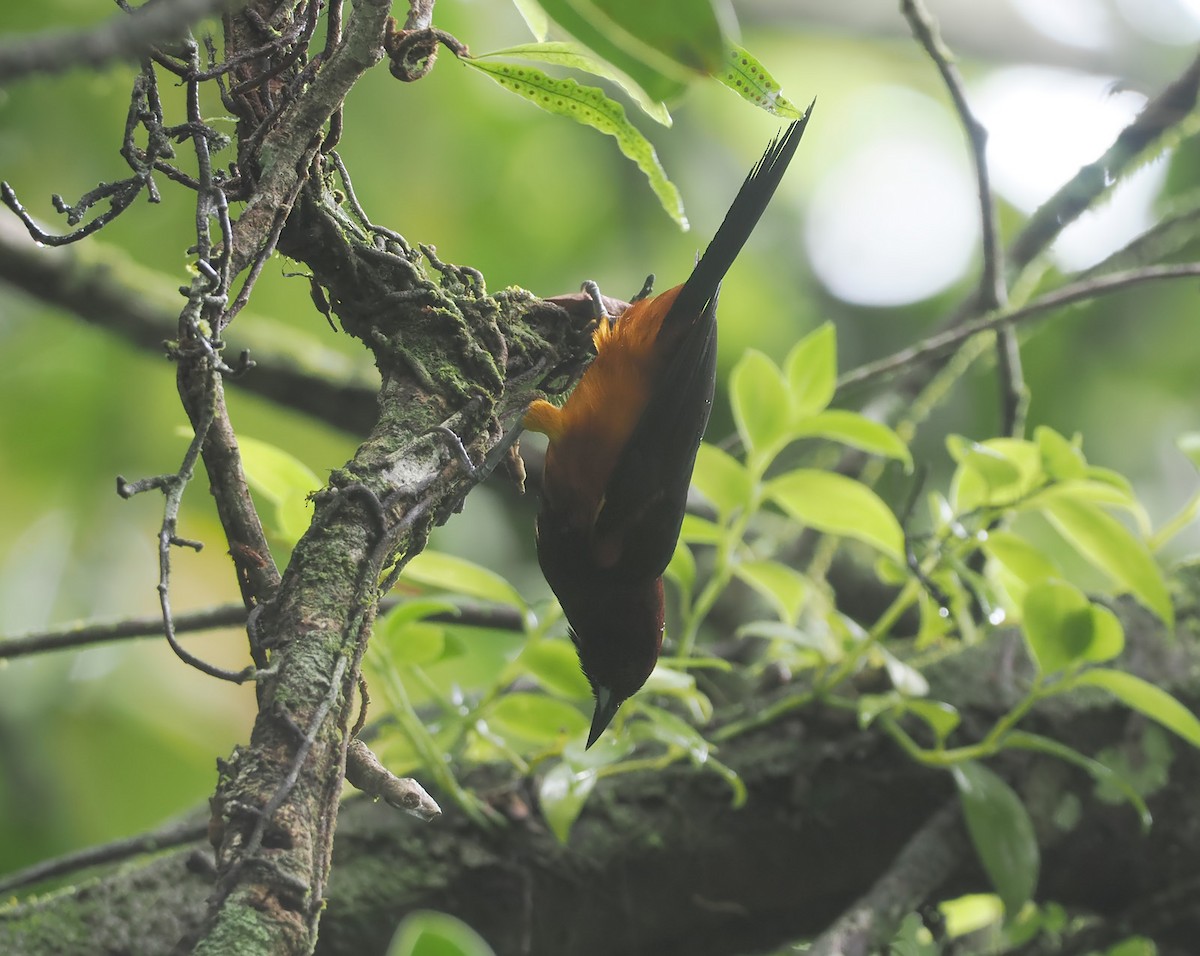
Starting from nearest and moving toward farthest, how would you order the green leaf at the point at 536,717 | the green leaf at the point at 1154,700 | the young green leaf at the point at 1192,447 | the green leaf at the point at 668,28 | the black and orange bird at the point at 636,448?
the green leaf at the point at 668,28 < the green leaf at the point at 1154,700 < the green leaf at the point at 536,717 < the black and orange bird at the point at 636,448 < the young green leaf at the point at 1192,447

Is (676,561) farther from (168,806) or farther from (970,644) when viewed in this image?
(168,806)

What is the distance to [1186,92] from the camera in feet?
8.64

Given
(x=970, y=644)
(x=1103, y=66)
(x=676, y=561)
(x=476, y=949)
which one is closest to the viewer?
(x=476, y=949)

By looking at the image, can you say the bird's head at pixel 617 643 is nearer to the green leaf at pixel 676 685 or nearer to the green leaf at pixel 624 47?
the green leaf at pixel 676 685

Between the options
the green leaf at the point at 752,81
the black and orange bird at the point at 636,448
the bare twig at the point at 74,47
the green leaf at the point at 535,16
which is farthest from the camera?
the black and orange bird at the point at 636,448

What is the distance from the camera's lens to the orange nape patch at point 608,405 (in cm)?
228

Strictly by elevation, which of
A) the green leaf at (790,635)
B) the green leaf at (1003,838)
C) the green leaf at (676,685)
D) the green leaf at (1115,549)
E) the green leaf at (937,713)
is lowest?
the green leaf at (1003,838)

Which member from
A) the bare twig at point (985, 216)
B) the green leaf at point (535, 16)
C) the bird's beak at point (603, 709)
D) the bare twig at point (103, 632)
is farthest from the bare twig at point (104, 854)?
the bare twig at point (985, 216)

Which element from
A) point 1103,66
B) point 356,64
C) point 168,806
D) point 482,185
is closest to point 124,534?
point 168,806

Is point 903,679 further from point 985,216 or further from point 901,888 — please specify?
point 985,216

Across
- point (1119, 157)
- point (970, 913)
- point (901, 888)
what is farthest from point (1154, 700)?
point (1119, 157)

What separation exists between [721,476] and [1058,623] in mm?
663

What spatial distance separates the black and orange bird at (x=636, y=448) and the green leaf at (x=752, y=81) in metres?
0.89

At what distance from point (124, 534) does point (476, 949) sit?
13.2 feet
